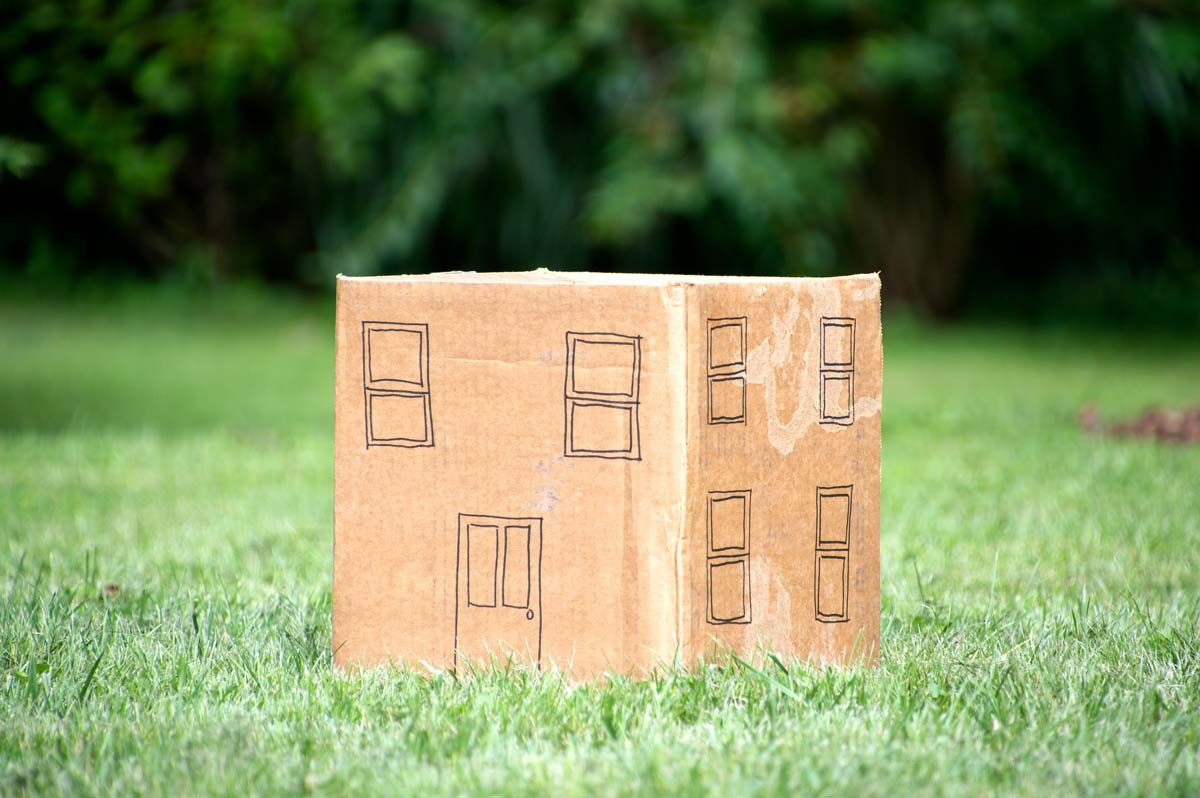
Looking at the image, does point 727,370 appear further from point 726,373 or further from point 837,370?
point 837,370

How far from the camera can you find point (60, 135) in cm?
712

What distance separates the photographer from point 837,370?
258 cm

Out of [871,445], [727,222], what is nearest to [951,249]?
[727,222]

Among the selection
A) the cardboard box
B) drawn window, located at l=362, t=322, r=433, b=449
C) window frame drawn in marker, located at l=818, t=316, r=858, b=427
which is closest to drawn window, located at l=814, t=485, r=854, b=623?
the cardboard box

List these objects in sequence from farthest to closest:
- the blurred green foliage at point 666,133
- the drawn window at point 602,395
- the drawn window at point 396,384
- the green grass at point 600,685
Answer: the blurred green foliage at point 666,133, the drawn window at point 396,384, the drawn window at point 602,395, the green grass at point 600,685

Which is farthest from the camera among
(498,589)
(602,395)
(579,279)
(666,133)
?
(666,133)

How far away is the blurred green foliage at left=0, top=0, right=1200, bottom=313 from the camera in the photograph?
1005 cm

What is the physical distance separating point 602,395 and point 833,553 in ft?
1.89

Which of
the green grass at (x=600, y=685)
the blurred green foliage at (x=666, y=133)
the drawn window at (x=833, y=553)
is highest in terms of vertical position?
the blurred green foliage at (x=666, y=133)

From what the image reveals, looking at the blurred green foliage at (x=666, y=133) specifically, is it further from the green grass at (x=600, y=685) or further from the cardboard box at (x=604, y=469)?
the cardboard box at (x=604, y=469)

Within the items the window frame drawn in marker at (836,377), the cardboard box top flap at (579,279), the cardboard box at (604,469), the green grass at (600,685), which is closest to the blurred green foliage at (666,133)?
the green grass at (600,685)

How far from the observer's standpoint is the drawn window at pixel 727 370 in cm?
241

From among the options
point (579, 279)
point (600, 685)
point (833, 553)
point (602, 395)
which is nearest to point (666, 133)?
point (579, 279)

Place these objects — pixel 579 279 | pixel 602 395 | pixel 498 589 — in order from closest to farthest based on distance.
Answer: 1. pixel 602 395
2. pixel 498 589
3. pixel 579 279
